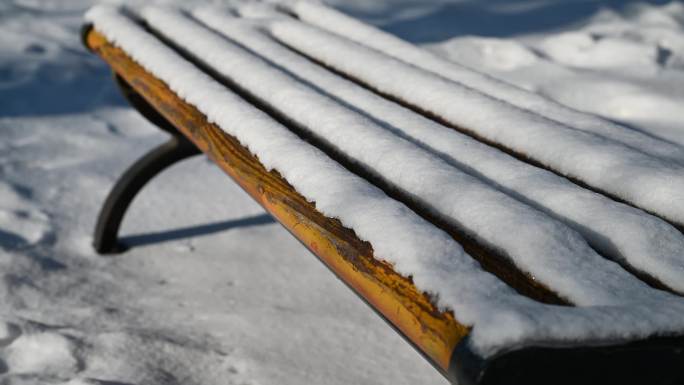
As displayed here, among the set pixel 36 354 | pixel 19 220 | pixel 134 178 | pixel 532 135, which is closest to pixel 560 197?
pixel 532 135

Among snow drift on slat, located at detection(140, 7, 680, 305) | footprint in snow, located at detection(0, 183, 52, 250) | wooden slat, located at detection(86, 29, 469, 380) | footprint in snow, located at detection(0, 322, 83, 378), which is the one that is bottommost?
footprint in snow, located at detection(0, 183, 52, 250)

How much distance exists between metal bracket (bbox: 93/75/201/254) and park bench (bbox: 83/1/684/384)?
0.92ft

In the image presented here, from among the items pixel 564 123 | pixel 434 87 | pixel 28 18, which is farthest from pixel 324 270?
Answer: pixel 28 18

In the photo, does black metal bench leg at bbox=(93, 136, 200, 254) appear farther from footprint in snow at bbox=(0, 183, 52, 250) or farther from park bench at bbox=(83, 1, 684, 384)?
park bench at bbox=(83, 1, 684, 384)

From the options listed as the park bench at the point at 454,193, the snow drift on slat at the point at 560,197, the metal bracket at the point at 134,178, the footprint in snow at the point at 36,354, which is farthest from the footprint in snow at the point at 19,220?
the snow drift on slat at the point at 560,197

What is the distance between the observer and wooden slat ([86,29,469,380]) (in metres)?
0.67

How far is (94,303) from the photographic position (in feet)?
5.55

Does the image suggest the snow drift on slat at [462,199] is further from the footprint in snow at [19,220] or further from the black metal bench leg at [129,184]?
the footprint in snow at [19,220]

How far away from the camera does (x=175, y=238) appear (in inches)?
80.8

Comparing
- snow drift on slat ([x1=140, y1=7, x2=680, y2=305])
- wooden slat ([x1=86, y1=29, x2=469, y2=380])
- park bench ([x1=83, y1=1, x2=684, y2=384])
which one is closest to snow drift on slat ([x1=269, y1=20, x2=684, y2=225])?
park bench ([x1=83, y1=1, x2=684, y2=384])

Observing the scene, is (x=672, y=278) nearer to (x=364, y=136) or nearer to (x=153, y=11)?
(x=364, y=136)

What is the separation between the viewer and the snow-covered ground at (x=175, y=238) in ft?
4.79

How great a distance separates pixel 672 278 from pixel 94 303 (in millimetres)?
1277

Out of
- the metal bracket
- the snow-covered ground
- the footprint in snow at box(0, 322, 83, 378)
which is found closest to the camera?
the footprint in snow at box(0, 322, 83, 378)
